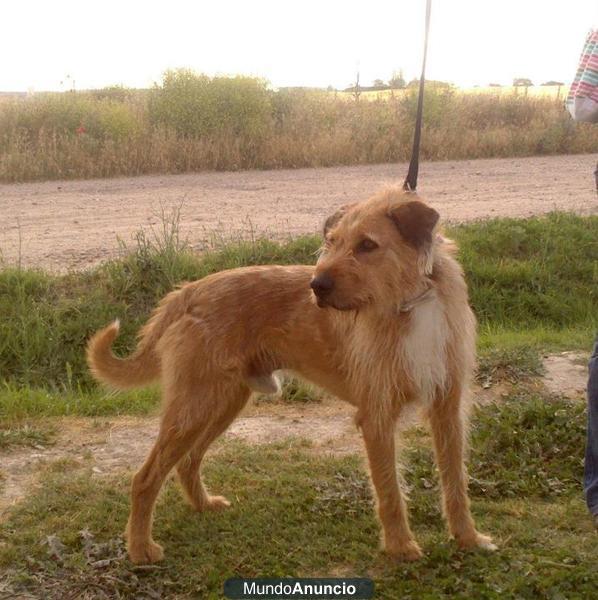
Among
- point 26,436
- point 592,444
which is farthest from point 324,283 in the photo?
point 26,436

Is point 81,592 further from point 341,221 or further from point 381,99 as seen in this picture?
point 381,99

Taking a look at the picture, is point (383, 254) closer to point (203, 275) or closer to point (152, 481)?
point (152, 481)

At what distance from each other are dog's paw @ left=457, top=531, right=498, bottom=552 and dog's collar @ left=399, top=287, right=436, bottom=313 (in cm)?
121

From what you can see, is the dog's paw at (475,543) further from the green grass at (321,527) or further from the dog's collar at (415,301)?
the dog's collar at (415,301)

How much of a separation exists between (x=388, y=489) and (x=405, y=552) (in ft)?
1.03

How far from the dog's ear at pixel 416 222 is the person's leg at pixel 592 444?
119 cm

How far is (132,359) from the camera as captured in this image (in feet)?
15.5

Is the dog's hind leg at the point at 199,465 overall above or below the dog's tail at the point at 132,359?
below

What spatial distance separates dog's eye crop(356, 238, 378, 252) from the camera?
393 cm

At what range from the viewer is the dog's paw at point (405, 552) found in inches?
162

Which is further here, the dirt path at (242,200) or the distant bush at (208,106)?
the distant bush at (208,106)

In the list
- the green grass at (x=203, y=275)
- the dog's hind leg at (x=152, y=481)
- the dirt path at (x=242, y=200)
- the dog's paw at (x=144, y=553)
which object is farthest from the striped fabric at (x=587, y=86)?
the dirt path at (x=242, y=200)

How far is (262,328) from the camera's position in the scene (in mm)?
4438

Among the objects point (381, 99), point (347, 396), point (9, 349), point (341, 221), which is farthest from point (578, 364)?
point (381, 99)
